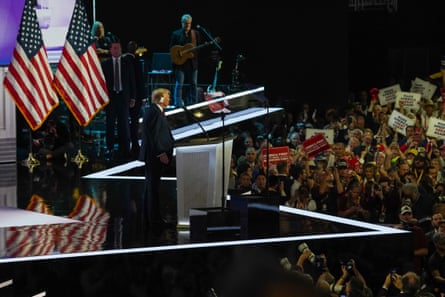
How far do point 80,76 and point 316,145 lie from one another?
3.94 metres

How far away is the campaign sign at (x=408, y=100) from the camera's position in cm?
1564

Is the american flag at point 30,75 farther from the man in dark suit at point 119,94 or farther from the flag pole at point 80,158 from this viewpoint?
the man in dark suit at point 119,94

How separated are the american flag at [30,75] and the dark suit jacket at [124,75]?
1638 mm

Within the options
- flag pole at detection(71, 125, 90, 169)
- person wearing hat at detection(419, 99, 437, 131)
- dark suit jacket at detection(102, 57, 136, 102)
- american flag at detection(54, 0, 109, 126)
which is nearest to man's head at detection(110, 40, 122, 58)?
dark suit jacket at detection(102, 57, 136, 102)

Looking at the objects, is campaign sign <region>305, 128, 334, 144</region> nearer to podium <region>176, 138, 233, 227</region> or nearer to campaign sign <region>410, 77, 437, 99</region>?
campaign sign <region>410, 77, 437, 99</region>

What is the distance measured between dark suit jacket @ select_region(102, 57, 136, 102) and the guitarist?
2.74 ft

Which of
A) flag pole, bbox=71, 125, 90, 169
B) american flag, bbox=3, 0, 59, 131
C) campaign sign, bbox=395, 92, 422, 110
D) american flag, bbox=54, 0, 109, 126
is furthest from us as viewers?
flag pole, bbox=71, 125, 90, 169

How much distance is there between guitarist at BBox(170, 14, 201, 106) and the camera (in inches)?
667

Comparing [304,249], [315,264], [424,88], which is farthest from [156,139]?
[424,88]

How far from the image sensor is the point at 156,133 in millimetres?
9695

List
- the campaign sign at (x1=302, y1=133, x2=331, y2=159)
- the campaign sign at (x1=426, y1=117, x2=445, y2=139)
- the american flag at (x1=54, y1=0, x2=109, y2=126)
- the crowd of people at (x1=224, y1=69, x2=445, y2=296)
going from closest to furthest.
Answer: the crowd of people at (x1=224, y1=69, x2=445, y2=296) < the campaign sign at (x1=302, y1=133, x2=331, y2=159) < the campaign sign at (x1=426, y1=117, x2=445, y2=139) < the american flag at (x1=54, y1=0, x2=109, y2=126)

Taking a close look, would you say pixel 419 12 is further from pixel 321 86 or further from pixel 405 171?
pixel 405 171

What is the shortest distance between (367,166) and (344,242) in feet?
8.97

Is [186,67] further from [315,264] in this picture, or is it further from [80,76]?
[315,264]
